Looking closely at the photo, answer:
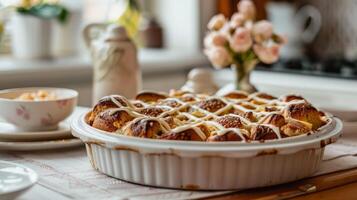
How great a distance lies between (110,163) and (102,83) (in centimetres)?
62

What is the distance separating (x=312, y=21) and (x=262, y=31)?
1.28 metres

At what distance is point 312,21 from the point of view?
293cm

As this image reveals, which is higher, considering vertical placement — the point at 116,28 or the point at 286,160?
the point at 116,28

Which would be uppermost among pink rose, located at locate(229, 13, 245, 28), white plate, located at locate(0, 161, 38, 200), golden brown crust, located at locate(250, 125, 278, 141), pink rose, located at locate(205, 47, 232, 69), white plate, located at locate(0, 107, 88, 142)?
pink rose, located at locate(229, 13, 245, 28)

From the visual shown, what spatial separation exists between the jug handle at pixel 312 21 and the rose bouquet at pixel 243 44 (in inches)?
46.1

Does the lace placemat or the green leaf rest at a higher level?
the green leaf

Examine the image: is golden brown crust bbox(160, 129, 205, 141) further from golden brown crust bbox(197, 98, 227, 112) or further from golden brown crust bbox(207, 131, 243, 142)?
golden brown crust bbox(197, 98, 227, 112)

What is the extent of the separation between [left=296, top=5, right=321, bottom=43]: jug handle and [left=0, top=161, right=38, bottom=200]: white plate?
202cm

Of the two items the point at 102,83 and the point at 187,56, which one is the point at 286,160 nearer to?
the point at 102,83

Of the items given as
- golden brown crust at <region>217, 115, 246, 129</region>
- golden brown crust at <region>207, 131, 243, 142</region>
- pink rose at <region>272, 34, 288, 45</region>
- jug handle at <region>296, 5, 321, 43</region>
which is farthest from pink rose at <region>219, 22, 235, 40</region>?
jug handle at <region>296, 5, 321, 43</region>

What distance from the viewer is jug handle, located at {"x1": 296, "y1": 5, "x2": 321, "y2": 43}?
2889mm

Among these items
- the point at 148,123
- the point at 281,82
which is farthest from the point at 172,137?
the point at 281,82

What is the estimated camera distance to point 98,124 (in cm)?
116

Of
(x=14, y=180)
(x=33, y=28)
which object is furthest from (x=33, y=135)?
(x=33, y=28)
